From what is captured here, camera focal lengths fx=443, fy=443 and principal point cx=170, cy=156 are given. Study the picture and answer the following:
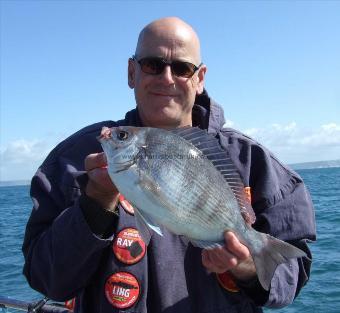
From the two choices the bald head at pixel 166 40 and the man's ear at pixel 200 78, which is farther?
the man's ear at pixel 200 78

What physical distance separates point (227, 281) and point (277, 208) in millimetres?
723

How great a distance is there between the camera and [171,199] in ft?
9.66

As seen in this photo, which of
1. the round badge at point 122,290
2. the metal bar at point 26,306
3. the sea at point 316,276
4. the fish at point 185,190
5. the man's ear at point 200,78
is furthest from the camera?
the sea at point 316,276

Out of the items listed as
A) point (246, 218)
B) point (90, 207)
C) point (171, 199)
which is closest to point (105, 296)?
point (90, 207)

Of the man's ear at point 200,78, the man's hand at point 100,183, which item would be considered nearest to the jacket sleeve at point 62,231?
the man's hand at point 100,183

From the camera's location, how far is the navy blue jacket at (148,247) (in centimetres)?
324

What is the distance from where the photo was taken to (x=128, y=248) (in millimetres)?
3434

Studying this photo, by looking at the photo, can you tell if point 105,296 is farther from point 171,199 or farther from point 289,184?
point 289,184

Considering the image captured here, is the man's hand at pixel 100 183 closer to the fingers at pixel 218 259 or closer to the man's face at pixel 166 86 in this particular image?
the fingers at pixel 218 259

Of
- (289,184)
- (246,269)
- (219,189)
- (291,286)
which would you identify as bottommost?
(291,286)

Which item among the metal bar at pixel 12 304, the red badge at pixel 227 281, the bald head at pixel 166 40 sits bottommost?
the metal bar at pixel 12 304

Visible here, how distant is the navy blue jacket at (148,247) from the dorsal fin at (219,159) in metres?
0.44

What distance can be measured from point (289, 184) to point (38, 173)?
2.16 metres

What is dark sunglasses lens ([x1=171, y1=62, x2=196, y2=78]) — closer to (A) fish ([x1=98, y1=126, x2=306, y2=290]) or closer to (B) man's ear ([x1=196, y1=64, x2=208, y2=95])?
(B) man's ear ([x1=196, y1=64, x2=208, y2=95])
